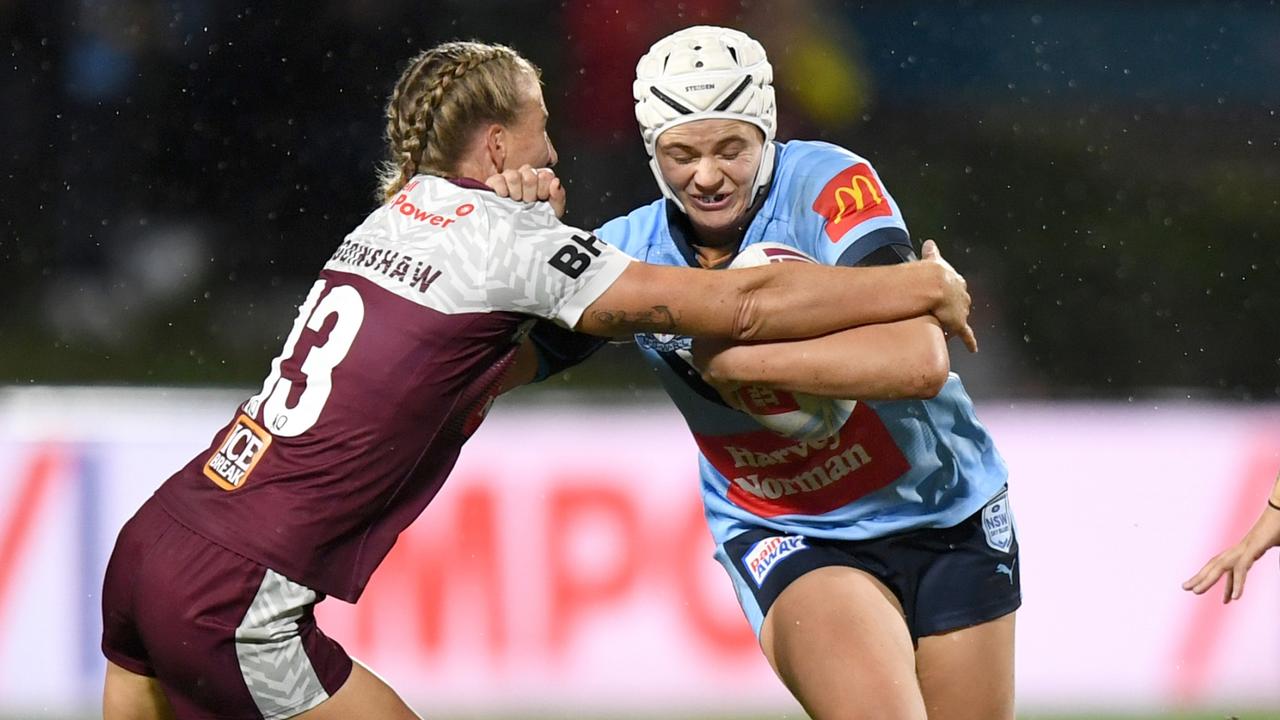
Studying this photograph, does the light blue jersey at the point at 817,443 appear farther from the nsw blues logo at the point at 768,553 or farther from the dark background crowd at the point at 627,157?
the dark background crowd at the point at 627,157

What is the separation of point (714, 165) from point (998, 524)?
3.64ft

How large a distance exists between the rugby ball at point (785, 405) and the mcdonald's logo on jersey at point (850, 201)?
3.8 inches

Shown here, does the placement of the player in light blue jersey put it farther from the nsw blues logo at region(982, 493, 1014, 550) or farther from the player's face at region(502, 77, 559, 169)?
the player's face at region(502, 77, 559, 169)

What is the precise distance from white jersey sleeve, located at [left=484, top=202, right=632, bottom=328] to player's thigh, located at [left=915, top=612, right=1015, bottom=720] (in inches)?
49.4

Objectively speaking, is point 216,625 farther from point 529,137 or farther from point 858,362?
point 858,362

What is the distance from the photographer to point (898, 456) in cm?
357

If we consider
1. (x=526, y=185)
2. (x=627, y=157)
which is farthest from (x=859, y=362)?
(x=627, y=157)

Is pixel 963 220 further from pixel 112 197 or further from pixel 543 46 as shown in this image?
pixel 112 197

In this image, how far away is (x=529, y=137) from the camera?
325cm

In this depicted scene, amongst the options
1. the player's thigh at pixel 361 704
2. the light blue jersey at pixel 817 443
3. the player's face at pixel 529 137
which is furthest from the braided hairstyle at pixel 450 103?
the player's thigh at pixel 361 704

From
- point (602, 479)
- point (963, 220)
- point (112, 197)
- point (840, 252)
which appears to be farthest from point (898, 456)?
point (112, 197)

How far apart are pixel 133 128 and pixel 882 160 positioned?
3.99 m

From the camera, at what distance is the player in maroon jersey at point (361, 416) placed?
2.85 meters

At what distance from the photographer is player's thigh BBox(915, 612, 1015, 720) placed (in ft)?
11.9
